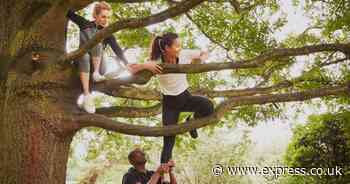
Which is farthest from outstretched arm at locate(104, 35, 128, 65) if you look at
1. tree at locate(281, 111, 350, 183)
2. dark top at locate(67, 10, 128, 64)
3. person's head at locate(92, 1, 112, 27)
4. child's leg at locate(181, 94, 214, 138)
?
tree at locate(281, 111, 350, 183)

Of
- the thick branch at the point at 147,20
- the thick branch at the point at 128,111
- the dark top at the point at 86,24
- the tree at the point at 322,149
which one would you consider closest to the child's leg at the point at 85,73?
the dark top at the point at 86,24

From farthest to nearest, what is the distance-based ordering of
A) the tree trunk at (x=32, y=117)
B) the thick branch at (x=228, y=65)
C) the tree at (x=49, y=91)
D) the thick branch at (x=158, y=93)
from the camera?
the thick branch at (x=158, y=93) → the tree trunk at (x=32, y=117) → the tree at (x=49, y=91) → the thick branch at (x=228, y=65)

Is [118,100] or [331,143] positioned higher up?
[118,100]

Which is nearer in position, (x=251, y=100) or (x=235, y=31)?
(x=251, y=100)

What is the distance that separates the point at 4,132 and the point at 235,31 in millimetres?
2775

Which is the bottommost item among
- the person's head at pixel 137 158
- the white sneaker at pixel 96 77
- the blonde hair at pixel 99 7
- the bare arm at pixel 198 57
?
the person's head at pixel 137 158

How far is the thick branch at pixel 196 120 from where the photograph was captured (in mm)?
3510

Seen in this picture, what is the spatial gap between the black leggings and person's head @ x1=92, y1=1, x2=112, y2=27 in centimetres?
103

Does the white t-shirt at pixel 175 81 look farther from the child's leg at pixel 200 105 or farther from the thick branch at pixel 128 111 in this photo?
the thick branch at pixel 128 111

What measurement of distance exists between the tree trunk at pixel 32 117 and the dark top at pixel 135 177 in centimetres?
55

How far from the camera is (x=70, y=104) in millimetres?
3992

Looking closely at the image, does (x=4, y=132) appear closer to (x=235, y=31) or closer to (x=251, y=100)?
(x=251, y=100)

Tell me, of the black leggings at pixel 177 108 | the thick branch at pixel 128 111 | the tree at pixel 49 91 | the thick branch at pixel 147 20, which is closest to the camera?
the thick branch at pixel 147 20

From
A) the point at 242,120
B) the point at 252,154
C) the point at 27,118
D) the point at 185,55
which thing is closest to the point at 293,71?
the point at 242,120
